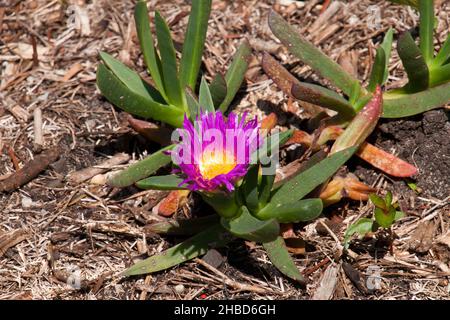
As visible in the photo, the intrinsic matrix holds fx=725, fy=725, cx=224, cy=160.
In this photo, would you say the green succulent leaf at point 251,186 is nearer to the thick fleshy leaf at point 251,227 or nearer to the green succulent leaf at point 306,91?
the thick fleshy leaf at point 251,227

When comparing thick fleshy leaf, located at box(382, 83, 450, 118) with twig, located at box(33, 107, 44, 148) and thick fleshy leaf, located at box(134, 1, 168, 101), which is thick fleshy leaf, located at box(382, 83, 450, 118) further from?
twig, located at box(33, 107, 44, 148)

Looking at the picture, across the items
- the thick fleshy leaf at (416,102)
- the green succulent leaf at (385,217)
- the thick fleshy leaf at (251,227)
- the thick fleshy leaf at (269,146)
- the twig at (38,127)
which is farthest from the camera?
the twig at (38,127)

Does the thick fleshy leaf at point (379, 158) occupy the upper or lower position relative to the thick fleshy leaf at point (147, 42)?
lower

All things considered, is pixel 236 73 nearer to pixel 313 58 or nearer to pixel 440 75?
pixel 313 58

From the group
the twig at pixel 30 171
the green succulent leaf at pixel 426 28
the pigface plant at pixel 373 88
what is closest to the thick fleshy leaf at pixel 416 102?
the pigface plant at pixel 373 88

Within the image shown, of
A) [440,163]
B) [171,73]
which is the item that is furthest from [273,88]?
[440,163]

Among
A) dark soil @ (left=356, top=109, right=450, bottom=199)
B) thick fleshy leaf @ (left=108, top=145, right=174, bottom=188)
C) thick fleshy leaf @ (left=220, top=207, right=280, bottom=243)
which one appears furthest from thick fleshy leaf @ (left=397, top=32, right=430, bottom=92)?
thick fleshy leaf @ (left=108, top=145, right=174, bottom=188)

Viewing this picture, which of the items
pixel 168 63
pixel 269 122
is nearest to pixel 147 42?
pixel 168 63
